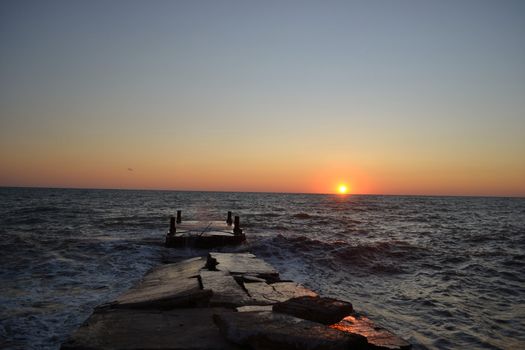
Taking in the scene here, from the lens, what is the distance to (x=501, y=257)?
16984 mm

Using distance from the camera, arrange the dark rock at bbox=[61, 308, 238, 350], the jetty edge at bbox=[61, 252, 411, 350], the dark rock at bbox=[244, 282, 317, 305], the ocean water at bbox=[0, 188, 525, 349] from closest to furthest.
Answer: the jetty edge at bbox=[61, 252, 411, 350] → the dark rock at bbox=[61, 308, 238, 350] → the dark rock at bbox=[244, 282, 317, 305] → the ocean water at bbox=[0, 188, 525, 349]

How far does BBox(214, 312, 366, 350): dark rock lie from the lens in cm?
418

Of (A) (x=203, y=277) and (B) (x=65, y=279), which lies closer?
(A) (x=203, y=277)

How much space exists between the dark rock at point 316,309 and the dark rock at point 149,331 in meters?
1.08

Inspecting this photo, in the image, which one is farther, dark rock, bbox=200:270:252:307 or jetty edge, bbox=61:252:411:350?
dark rock, bbox=200:270:252:307

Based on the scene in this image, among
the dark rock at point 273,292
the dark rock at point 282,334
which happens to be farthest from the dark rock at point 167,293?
the dark rock at point 282,334

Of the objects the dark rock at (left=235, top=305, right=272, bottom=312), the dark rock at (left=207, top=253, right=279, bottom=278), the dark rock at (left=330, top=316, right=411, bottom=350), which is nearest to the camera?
the dark rock at (left=330, top=316, right=411, bottom=350)

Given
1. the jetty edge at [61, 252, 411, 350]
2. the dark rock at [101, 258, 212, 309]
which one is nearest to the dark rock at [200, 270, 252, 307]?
the jetty edge at [61, 252, 411, 350]

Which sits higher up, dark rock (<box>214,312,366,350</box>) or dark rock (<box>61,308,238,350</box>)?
dark rock (<box>214,312,366,350</box>)

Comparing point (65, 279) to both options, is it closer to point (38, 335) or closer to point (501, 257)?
point (38, 335)

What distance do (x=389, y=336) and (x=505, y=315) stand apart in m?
5.13

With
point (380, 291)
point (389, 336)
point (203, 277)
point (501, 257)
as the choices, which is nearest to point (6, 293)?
point (203, 277)

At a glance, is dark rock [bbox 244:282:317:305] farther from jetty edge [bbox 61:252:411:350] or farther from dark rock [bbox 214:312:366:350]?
dark rock [bbox 214:312:366:350]

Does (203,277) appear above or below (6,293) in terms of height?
above
